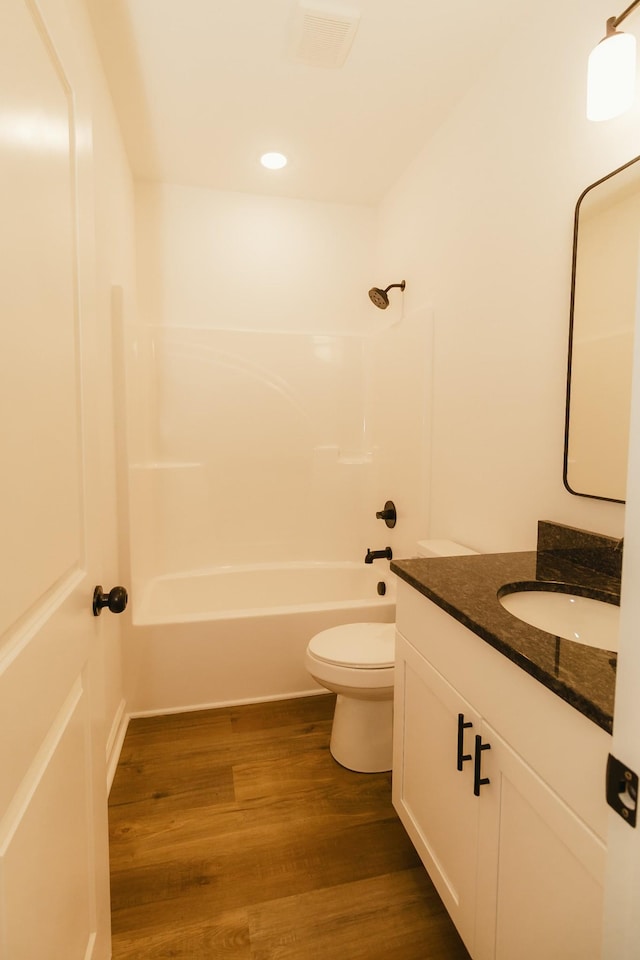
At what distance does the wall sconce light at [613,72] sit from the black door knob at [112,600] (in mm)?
1520

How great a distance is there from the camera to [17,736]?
0.63m

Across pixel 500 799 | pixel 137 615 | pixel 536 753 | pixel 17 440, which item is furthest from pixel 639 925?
pixel 137 615

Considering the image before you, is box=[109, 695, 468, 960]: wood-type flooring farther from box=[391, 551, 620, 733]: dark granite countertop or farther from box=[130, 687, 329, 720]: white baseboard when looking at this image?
box=[391, 551, 620, 733]: dark granite countertop

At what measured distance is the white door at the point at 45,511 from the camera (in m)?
0.62

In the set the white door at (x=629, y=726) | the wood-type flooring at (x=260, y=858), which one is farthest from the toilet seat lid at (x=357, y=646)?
the white door at (x=629, y=726)

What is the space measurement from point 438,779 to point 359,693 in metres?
0.62

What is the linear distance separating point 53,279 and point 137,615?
70.9 inches

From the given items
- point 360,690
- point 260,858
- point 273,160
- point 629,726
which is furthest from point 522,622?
point 273,160

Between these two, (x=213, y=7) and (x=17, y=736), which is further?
(x=213, y=7)

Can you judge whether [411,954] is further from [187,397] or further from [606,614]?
[187,397]

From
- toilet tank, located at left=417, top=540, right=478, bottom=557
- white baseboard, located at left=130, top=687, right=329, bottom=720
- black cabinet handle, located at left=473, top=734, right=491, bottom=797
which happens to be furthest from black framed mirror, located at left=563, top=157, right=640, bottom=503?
white baseboard, located at left=130, top=687, right=329, bottom=720

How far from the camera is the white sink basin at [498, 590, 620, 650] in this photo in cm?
115

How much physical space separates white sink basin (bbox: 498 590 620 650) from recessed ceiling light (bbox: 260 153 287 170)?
2348 mm

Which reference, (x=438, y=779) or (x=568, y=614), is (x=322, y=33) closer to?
(x=568, y=614)
